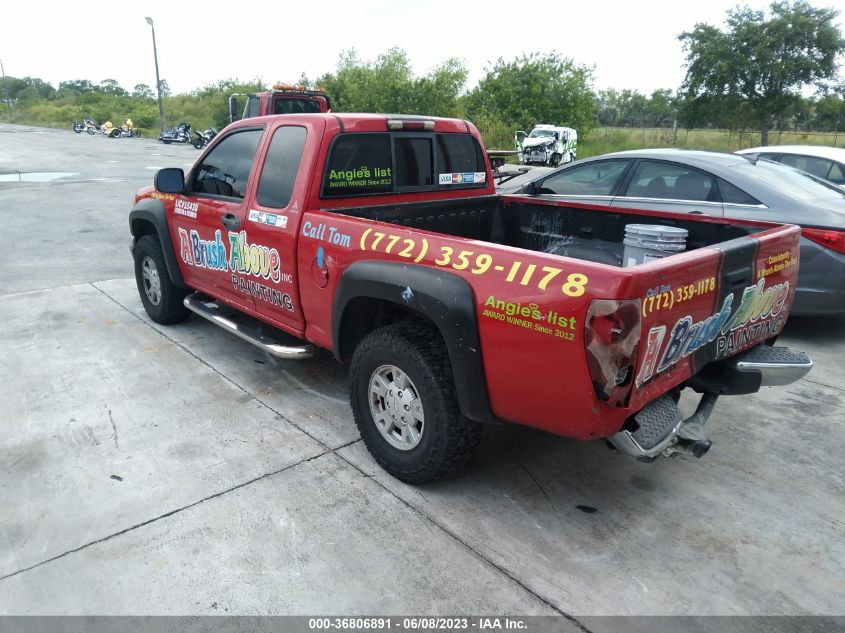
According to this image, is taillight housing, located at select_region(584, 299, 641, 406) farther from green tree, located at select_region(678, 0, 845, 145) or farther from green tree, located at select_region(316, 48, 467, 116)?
green tree, located at select_region(316, 48, 467, 116)

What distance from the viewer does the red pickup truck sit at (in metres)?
2.45

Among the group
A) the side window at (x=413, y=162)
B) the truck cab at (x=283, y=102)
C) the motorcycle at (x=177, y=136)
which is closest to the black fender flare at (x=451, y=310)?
the side window at (x=413, y=162)

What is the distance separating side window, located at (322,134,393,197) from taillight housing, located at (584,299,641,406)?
2118mm

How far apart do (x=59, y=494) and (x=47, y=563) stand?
54 cm

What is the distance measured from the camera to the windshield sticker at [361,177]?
389 cm

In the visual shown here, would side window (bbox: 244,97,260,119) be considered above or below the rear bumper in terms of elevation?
above

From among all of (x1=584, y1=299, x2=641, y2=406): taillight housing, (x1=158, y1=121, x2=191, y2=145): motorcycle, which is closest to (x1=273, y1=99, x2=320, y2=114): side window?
(x1=584, y1=299, x2=641, y2=406): taillight housing

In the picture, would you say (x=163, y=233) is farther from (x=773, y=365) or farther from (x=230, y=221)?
(x=773, y=365)

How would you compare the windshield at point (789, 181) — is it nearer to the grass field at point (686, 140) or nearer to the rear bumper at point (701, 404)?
the rear bumper at point (701, 404)

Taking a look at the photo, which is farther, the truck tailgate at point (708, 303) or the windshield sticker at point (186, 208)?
the windshield sticker at point (186, 208)

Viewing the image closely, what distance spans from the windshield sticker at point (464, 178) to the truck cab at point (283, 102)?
10188 millimetres

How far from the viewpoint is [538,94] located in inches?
1405

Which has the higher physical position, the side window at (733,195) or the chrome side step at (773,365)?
the side window at (733,195)

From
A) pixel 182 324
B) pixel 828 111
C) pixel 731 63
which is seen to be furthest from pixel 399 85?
pixel 182 324
